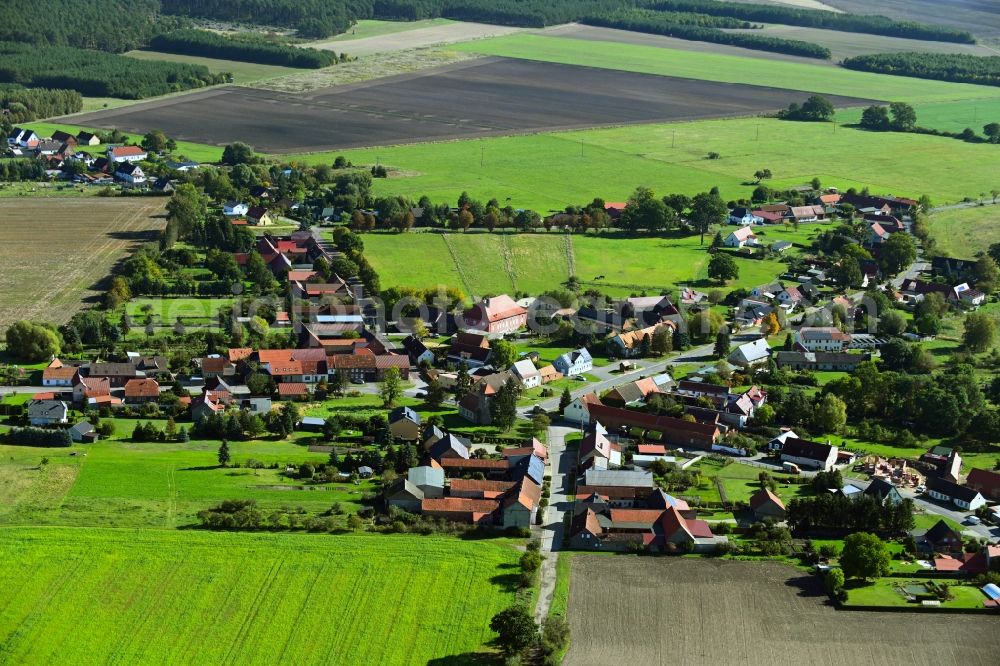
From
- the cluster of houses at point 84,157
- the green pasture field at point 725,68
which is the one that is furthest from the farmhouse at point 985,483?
the green pasture field at point 725,68

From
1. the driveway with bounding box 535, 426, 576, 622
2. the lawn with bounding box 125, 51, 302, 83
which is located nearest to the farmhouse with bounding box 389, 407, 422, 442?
the driveway with bounding box 535, 426, 576, 622

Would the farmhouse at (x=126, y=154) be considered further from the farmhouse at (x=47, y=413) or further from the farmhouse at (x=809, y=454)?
the farmhouse at (x=809, y=454)

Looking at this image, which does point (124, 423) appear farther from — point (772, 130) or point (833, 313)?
point (772, 130)

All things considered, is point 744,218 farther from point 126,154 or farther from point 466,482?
point 126,154

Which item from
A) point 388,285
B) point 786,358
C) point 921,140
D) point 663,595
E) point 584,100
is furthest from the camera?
point 584,100

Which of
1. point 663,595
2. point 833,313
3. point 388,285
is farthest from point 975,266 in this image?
point 663,595

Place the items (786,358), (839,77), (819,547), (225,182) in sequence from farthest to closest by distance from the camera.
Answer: (839,77)
(225,182)
(786,358)
(819,547)

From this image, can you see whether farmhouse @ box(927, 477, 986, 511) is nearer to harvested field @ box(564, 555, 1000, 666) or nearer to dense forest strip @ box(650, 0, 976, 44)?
harvested field @ box(564, 555, 1000, 666)
